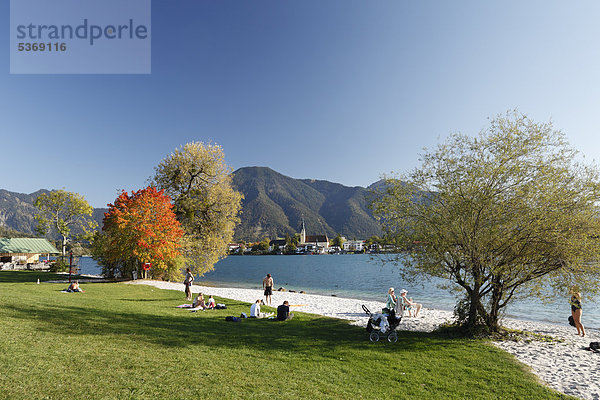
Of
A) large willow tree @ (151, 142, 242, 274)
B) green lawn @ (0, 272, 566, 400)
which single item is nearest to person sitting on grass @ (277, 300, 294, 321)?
green lawn @ (0, 272, 566, 400)

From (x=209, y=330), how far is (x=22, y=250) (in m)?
54.8

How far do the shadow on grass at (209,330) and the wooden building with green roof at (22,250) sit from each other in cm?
4933

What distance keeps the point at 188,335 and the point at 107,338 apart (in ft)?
8.74

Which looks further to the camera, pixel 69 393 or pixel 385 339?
pixel 385 339

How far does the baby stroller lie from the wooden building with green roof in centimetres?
5752

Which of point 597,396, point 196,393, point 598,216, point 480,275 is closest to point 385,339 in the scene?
point 480,275

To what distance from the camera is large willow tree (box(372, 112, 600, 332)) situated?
40.9ft

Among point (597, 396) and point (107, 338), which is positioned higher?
point (107, 338)

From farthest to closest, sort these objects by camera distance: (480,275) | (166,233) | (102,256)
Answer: (102,256) < (166,233) < (480,275)

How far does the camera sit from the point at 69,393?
625 centimetres

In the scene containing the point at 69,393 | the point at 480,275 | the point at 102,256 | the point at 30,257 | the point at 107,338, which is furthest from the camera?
the point at 30,257

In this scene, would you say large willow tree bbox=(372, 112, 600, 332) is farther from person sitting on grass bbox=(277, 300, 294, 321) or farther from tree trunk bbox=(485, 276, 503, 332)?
person sitting on grass bbox=(277, 300, 294, 321)

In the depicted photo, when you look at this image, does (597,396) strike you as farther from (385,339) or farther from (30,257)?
(30,257)

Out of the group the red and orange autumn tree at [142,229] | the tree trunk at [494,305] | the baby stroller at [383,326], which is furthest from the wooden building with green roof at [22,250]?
the tree trunk at [494,305]
